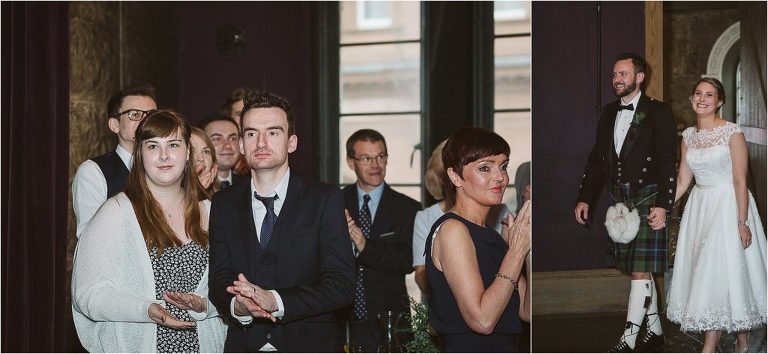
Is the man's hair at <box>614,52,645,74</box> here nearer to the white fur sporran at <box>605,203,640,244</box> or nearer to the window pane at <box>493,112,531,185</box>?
the white fur sporran at <box>605,203,640,244</box>

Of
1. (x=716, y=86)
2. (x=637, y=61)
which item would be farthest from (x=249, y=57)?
(x=716, y=86)

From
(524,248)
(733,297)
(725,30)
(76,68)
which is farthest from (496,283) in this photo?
(76,68)

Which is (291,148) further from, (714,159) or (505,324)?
(714,159)

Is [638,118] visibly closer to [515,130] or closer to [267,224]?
[267,224]

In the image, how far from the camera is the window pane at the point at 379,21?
5469mm

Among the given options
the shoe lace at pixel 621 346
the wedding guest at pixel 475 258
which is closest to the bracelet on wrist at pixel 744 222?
the shoe lace at pixel 621 346

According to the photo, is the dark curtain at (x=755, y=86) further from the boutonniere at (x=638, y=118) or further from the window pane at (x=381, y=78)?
the window pane at (x=381, y=78)

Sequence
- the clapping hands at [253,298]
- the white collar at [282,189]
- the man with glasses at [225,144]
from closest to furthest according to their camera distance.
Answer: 1. the clapping hands at [253,298]
2. the white collar at [282,189]
3. the man with glasses at [225,144]

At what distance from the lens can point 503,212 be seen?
13.6 ft

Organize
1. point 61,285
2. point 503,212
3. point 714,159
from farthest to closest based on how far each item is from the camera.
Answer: point 503,212 → point 61,285 → point 714,159

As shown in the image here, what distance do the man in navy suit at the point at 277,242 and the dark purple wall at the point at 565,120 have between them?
2.99 feet

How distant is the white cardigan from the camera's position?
2994 mm

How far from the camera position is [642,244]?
3.46 m

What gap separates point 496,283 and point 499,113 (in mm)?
2516
